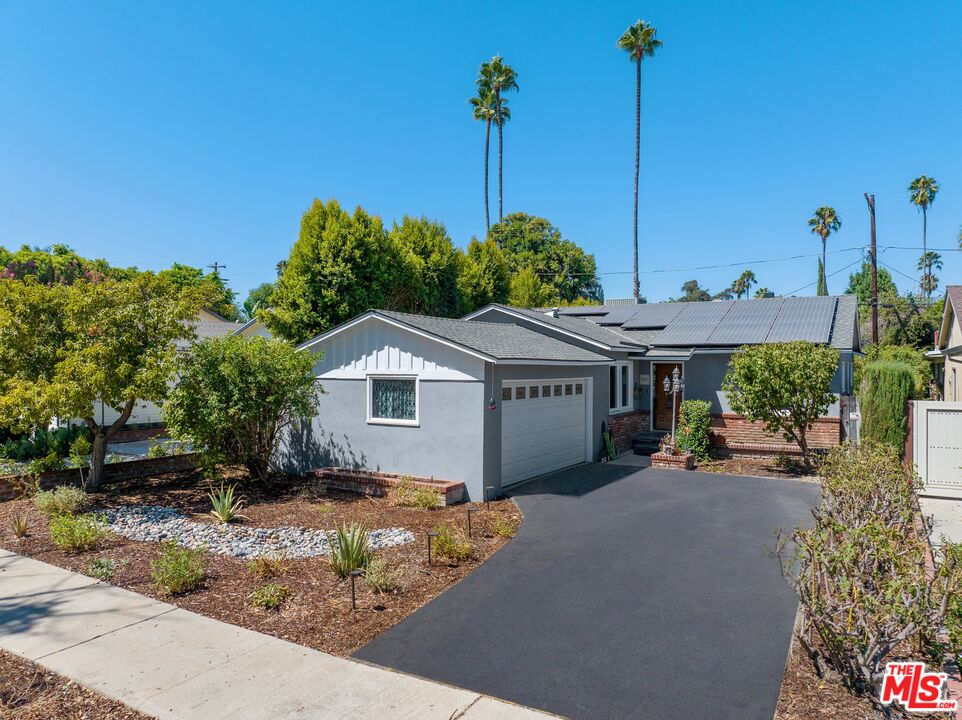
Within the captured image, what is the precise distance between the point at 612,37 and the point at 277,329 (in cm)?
2791

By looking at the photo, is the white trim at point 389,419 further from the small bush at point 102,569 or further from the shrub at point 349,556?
the small bush at point 102,569

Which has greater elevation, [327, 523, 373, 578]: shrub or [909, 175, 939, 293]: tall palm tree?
[909, 175, 939, 293]: tall palm tree

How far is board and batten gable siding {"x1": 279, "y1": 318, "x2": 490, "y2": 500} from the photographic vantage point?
11336 millimetres

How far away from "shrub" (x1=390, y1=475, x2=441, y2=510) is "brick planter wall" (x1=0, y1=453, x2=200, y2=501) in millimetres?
5844

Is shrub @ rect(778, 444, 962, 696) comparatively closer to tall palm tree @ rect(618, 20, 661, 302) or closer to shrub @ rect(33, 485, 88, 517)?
shrub @ rect(33, 485, 88, 517)

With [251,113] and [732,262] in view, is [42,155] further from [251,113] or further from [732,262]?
[732,262]

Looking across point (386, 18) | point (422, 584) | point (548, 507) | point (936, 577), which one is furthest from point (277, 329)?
point (936, 577)

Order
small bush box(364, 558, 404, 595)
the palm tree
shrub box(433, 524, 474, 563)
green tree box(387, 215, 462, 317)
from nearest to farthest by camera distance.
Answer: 1. small bush box(364, 558, 404, 595)
2. shrub box(433, 524, 474, 563)
3. green tree box(387, 215, 462, 317)
4. the palm tree

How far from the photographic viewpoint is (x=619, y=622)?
584cm

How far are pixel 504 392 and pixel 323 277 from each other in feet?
34.0

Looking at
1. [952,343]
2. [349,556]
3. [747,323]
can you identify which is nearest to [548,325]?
[747,323]

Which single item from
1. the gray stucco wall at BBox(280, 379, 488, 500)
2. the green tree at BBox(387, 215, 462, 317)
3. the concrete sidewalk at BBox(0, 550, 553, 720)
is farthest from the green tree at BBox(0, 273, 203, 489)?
the green tree at BBox(387, 215, 462, 317)

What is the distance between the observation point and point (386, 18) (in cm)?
1461

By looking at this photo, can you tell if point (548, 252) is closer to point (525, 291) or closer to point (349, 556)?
point (525, 291)
